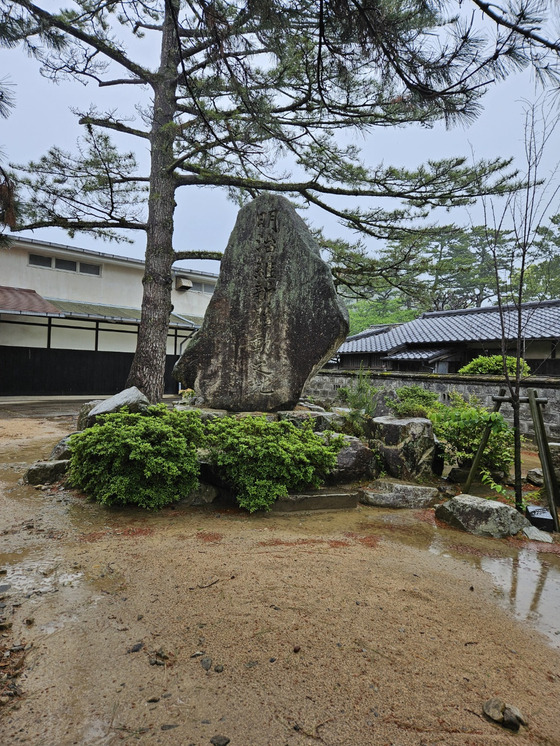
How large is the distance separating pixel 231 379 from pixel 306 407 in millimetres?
1351

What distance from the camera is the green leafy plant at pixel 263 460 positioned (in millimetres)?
4215

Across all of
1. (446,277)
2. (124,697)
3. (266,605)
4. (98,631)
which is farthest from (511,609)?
(446,277)

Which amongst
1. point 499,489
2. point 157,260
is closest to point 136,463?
point 499,489

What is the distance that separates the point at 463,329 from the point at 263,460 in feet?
46.1

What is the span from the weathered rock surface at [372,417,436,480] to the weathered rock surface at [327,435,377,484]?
50 centimetres

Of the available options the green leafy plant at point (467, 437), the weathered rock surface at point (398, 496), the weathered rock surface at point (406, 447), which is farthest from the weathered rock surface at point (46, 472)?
the green leafy plant at point (467, 437)

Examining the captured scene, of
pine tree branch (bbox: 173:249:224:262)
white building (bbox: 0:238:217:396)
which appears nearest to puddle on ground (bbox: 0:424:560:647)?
pine tree branch (bbox: 173:249:224:262)

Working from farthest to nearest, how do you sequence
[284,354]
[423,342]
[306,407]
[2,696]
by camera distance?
1. [423,342]
2. [306,407]
3. [284,354]
4. [2,696]

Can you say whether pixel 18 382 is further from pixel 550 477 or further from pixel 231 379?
pixel 550 477

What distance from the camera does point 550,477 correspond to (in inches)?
168

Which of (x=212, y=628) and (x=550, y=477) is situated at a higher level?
(x=550, y=477)

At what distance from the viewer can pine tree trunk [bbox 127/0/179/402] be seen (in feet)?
30.6

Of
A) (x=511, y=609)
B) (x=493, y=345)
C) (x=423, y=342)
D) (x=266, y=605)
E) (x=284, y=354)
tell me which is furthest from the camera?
(x=423, y=342)

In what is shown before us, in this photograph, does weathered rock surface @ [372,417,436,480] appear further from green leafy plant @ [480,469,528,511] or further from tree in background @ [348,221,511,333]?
tree in background @ [348,221,511,333]
